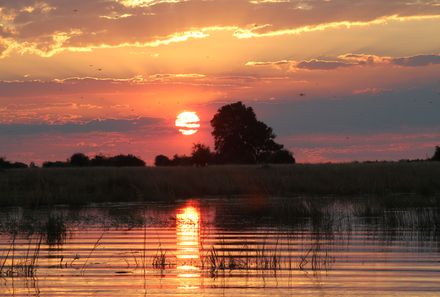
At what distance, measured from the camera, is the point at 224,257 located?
49.5 ft

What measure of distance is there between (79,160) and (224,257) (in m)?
82.6

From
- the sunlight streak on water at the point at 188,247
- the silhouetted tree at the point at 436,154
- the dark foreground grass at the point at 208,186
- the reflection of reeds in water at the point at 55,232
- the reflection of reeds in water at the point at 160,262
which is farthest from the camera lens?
the silhouetted tree at the point at 436,154

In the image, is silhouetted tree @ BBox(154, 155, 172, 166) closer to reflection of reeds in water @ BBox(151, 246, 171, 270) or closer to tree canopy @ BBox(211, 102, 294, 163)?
tree canopy @ BBox(211, 102, 294, 163)

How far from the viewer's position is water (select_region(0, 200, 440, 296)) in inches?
486

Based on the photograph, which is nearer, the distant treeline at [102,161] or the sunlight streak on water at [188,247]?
the sunlight streak on water at [188,247]

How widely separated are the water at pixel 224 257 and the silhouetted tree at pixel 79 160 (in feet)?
230

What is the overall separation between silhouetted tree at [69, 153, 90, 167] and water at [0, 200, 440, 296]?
70.1 metres

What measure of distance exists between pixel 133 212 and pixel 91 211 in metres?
2.18

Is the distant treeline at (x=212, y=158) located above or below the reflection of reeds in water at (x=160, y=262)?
above

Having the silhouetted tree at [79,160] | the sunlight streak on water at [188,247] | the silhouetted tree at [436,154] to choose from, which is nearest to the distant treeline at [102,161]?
the silhouetted tree at [79,160]

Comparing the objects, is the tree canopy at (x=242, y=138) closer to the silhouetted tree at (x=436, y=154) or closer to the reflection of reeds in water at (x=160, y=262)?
the silhouetted tree at (x=436, y=154)

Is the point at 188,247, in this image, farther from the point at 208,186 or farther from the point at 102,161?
the point at 102,161

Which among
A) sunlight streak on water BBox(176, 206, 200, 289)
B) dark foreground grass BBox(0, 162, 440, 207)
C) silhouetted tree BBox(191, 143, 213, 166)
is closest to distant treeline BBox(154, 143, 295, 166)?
silhouetted tree BBox(191, 143, 213, 166)

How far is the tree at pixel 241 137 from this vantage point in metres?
95.2
